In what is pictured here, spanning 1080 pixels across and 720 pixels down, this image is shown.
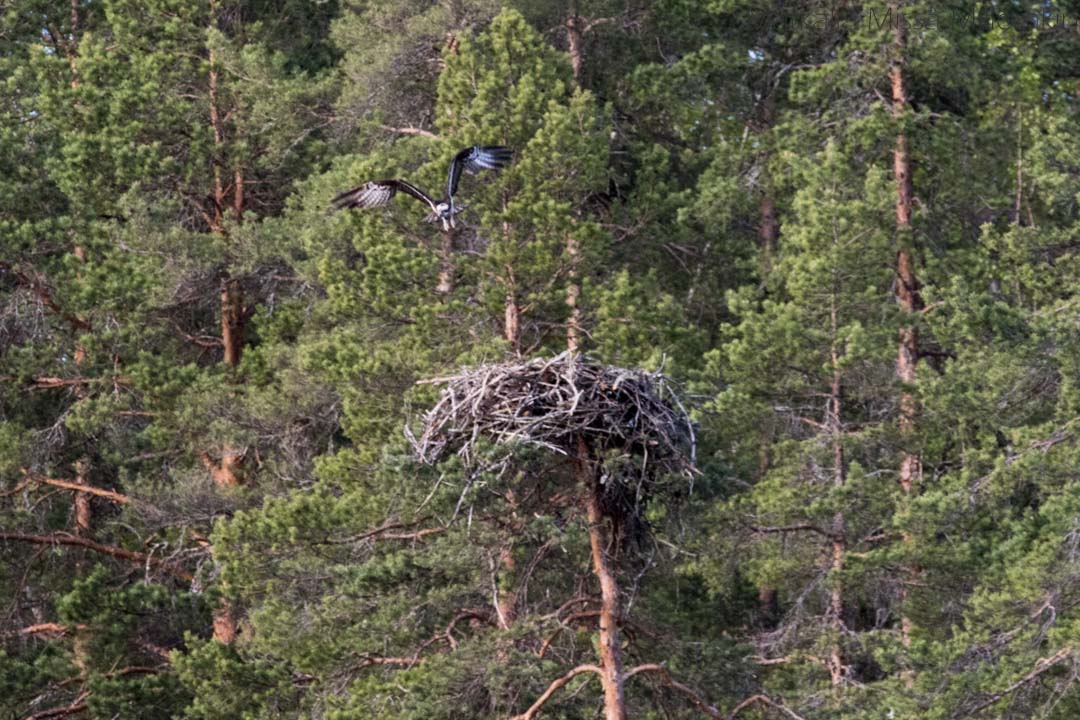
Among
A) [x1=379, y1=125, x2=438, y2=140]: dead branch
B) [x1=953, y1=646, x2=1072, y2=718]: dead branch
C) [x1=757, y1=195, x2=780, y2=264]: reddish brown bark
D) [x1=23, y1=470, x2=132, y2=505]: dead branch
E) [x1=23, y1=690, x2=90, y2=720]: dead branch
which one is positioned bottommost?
[x1=23, y1=690, x2=90, y2=720]: dead branch

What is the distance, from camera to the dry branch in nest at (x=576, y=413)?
1642 centimetres

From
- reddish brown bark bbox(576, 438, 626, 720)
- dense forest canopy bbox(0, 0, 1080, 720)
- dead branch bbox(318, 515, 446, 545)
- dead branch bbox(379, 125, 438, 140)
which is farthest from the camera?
dead branch bbox(379, 125, 438, 140)

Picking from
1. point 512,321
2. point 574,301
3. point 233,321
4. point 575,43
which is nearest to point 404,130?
point 575,43

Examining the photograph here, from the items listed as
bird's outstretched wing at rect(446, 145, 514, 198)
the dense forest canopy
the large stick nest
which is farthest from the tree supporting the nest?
bird's outstretched wing at rect(446, 145, 514, 198)

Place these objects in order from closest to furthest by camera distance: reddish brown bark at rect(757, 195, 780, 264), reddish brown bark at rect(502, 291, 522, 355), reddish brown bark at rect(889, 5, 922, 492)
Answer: reddish brown bark at rect(502, 291, 522, 355)
reddish brown bark at rect(889, 5, 922, 492)
reddish brown bark at rect(757, 195, 780, 264)

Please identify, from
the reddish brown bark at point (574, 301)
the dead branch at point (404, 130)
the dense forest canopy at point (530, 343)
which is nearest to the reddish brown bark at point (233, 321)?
the dense forest canopy at point (530, 343)

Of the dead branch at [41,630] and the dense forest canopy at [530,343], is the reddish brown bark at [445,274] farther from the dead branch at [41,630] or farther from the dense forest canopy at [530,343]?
the dead branch at [41,630]

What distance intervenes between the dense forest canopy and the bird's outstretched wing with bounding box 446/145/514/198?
4.81 ft

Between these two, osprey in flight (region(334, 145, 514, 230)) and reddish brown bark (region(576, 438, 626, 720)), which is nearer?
reddish brown bark (region(576, 438, 626, 720))

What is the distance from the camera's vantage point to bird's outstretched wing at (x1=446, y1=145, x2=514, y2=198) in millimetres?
20312

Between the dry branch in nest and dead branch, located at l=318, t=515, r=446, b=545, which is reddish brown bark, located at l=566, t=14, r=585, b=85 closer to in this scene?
dead branch, located at l=318, t=515, r=446, b=545

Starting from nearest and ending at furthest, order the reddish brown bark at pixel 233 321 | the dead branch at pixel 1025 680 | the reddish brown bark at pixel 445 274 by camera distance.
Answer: the dead branch at pixel 1025 680, the reddish brown bark at pixel 445 274, the reddish brown bark at pixel 233 321

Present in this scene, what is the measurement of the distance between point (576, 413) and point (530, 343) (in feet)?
24.6

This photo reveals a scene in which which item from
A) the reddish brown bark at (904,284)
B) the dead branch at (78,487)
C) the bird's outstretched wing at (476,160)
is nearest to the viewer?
the bird's outstretched wing at (476,160)
